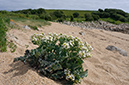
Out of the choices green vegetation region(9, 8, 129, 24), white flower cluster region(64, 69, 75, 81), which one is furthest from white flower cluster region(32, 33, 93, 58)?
green vegetation region(9, 8, 129, 24)

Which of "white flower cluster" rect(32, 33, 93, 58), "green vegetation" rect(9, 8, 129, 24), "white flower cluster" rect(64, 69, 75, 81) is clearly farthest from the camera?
"green vegetation" rect(9, 8, 129, 24)

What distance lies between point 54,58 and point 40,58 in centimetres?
29

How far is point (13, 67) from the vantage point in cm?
252

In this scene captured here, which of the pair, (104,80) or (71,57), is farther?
(104,80)

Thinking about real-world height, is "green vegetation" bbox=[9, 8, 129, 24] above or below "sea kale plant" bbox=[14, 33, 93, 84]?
above

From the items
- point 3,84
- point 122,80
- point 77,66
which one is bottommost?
point 122,80

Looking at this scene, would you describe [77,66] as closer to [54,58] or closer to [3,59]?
[54,58]

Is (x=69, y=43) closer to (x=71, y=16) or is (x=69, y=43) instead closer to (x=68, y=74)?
(x=68, y=74)

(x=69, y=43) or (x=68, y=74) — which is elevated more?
(x=69, y=43)

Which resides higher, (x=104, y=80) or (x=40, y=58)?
(x=40, y=58)

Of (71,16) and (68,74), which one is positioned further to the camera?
(71,16)

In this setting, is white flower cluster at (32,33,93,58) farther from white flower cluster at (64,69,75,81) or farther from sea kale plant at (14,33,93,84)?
white flower cluster at (64,69,75,81)

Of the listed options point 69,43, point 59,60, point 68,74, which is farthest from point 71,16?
point 68,74

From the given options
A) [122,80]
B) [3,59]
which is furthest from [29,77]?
[122,80]
